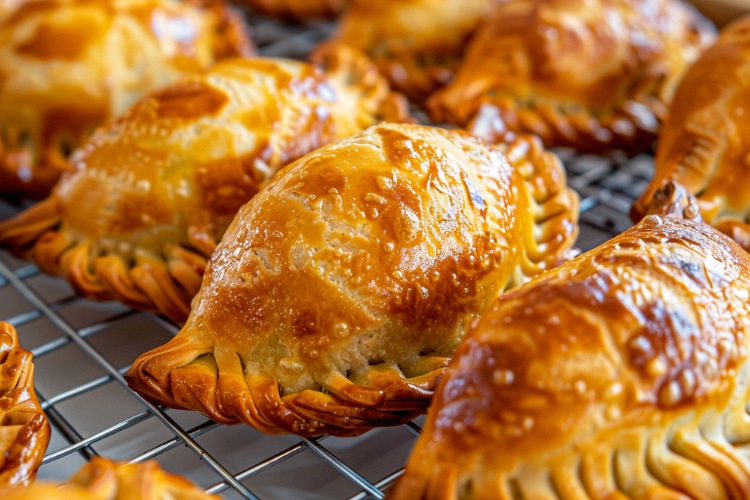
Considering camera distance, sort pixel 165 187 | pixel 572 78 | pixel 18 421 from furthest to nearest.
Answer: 1. pixel 572 78
2. pixel 165 187
3. pixel 18 421

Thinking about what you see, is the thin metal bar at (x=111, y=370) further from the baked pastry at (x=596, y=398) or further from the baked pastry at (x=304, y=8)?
the baked pastry at (x=304, y=8)

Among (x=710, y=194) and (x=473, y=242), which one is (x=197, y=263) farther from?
(x=710, y=194)

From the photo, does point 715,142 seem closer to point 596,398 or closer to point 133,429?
point 596,398

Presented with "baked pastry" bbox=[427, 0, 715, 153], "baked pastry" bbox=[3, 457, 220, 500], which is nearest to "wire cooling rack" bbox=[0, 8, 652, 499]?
"baked pastry" bbox=[3, 457, 220, 500]

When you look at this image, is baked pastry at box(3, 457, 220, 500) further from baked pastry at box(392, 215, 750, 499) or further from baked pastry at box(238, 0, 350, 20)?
baked pastry at box(238, 0, 350, 20)

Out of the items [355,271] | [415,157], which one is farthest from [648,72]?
[355,271]

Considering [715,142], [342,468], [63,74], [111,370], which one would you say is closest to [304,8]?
[63,74]

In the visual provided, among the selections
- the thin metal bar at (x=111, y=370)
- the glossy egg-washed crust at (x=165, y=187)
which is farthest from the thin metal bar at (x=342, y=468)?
the glossy egg-washed crust at (x=165, y=187)
